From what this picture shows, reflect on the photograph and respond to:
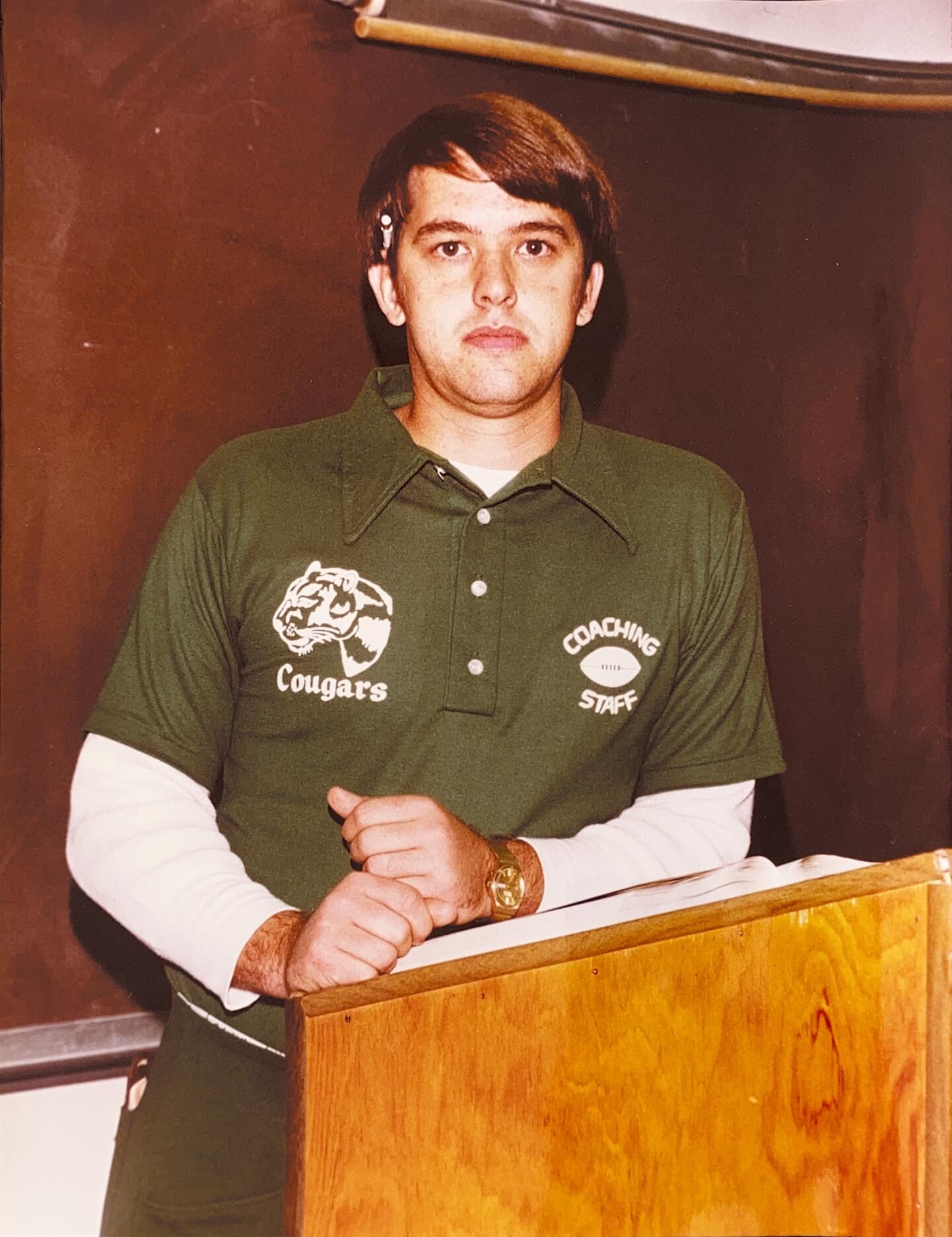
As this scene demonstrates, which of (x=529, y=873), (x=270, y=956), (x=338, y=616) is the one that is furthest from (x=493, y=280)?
(x=270, y=956)

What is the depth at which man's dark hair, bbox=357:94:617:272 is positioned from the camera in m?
1.30

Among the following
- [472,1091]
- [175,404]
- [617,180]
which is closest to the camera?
[472,1091]

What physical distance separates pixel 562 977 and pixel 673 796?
1.23ft

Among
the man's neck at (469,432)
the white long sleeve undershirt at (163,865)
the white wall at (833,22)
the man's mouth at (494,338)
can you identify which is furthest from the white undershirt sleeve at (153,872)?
the white wall at (833,22)

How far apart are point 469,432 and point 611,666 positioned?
→ 0.31 meters

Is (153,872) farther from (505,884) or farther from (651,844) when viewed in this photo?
(651,844)

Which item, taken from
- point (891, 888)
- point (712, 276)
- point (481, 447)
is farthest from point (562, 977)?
point (712, 276)

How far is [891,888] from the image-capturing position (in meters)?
1.13

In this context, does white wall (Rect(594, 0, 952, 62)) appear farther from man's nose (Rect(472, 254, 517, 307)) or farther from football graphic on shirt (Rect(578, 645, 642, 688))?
football graphic on shirt (Rect(578, 645, 642, 688))

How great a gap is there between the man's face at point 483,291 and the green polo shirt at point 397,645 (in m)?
0.06

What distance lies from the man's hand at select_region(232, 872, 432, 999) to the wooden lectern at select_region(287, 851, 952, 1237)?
0.16m

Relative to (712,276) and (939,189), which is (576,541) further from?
(939,189)

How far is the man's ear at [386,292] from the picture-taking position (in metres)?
1.32

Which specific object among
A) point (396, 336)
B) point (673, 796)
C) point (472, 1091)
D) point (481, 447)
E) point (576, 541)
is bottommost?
point (472, 1091)
